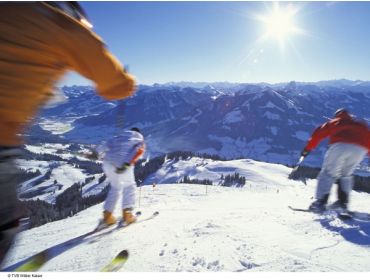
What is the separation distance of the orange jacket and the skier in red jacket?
584cm

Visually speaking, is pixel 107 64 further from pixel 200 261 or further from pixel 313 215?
pixel 313 215

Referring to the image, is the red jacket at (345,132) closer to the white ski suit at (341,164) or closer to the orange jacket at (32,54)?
the white ski suit at (341,164)

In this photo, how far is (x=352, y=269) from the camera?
4320mm

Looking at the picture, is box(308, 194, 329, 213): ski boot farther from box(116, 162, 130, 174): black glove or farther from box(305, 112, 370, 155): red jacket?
box(116, 162, 130, 174): black glove

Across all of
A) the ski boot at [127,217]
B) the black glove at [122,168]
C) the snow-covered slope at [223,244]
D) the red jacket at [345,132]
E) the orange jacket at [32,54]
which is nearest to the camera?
the orange jacket at [32,54]

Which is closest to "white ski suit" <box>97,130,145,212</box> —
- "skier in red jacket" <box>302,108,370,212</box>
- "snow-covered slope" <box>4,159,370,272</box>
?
"snow-covered slope" <box>4,159,370,272</box>

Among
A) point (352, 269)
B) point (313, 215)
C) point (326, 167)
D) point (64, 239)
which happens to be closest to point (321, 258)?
point (352, 269)

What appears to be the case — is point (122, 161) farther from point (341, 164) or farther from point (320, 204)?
point (341, 164)

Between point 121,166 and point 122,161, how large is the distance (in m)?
0.09

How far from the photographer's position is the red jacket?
6973 millimetres

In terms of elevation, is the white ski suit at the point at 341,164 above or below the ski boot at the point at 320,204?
above

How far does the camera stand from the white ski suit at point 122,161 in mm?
6602

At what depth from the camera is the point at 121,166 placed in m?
6.55

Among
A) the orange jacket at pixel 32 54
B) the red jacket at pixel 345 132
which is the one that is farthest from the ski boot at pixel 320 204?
the orange jacket at pixel 32 54
